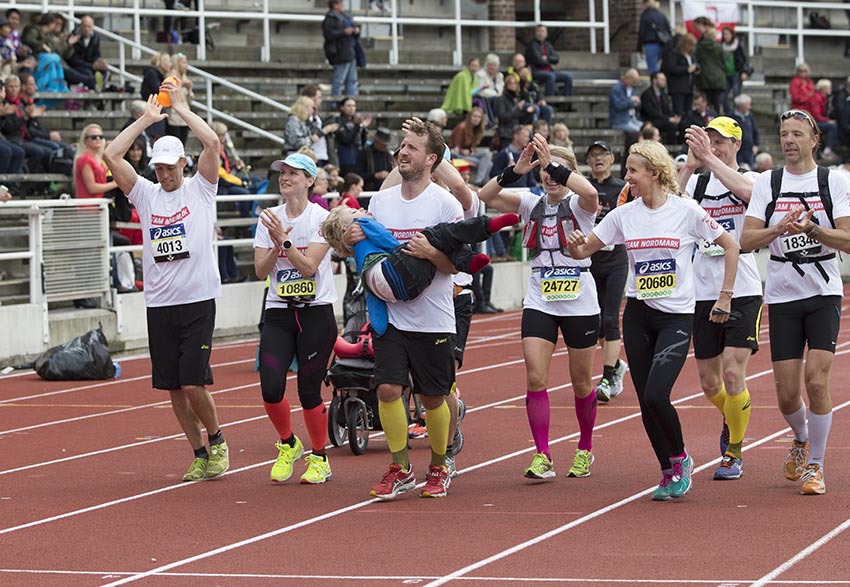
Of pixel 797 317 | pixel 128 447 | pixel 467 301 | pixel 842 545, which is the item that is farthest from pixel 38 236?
pixel 842 545

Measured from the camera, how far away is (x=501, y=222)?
888 cm

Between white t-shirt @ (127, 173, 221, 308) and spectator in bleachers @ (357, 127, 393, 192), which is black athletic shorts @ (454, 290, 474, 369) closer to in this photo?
white t-shirt @ (127, 173, 221, 308)

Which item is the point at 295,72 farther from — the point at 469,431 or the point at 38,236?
the point at 469,431

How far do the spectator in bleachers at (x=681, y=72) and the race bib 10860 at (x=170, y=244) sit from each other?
63.6 ft

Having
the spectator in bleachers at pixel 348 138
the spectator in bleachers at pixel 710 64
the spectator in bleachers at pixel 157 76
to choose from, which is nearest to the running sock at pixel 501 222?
the spectator in bleachers at pixel 157 76

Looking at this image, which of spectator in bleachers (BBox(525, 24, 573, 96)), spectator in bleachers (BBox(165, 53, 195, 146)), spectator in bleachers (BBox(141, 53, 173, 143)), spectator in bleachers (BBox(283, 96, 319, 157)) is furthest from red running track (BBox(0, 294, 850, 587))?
spectator in bleachers (BBox(525, 24, 573, 96))

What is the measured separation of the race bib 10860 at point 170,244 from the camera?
10055 mm

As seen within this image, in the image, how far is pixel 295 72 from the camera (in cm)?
2756

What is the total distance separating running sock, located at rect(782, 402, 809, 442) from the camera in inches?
372

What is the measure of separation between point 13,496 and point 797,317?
4658 millimetres

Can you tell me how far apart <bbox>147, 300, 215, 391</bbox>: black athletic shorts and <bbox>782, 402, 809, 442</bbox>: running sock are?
11.3 ft

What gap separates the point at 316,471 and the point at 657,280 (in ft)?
7.88

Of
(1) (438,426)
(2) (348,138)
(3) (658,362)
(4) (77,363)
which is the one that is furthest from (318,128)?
(3) (658,362)

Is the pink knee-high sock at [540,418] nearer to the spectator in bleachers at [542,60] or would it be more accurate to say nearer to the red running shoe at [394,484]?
the red running shoe at [394,484]
